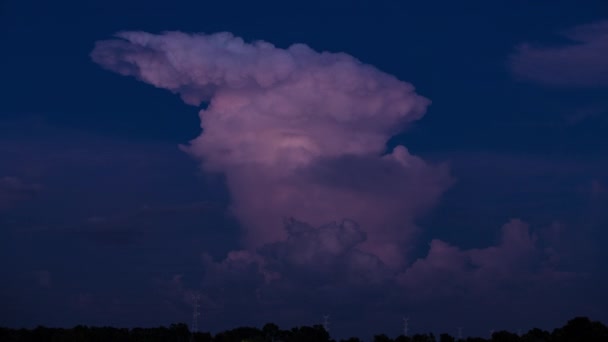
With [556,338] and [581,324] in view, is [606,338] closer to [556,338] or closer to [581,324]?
[581,324]

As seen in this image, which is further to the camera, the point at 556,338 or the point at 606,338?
the point at 556,338

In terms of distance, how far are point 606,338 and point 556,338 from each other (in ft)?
63.5

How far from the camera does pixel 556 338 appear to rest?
582 feet

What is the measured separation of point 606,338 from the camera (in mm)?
158625

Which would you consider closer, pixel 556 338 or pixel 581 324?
pixel 581 324

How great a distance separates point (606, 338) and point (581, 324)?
823 centimetres

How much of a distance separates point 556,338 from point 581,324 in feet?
39.1

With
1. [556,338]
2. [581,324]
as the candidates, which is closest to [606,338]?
[581,324]

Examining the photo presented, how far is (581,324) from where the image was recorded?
166m
